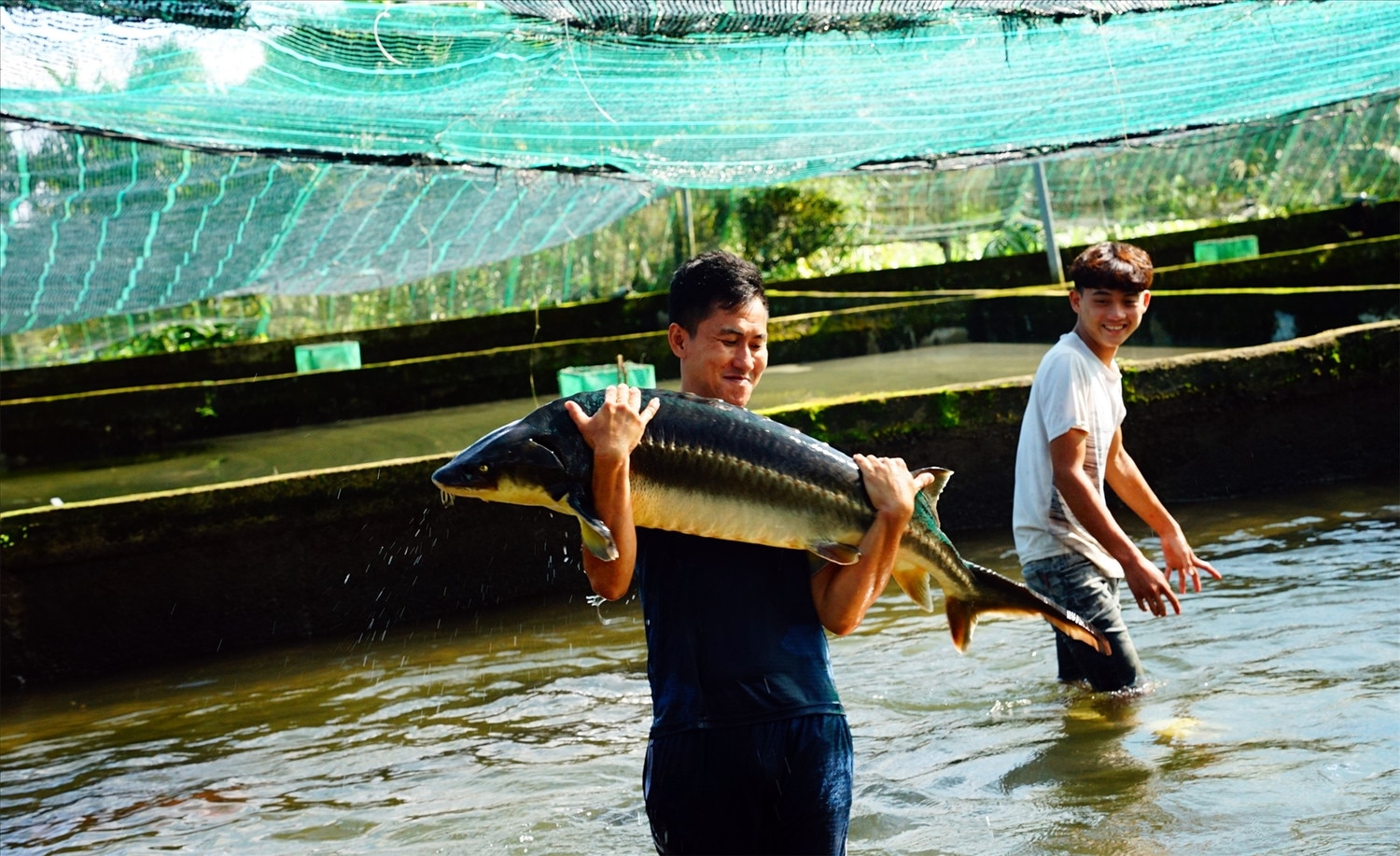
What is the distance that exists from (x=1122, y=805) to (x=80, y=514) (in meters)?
5.51

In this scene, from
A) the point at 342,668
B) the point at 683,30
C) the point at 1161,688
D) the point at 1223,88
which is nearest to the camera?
the point at 1161,688

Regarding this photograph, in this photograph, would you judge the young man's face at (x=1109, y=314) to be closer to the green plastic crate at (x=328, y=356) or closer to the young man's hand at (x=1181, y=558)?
the young man's hand at (x=1181, y=558)

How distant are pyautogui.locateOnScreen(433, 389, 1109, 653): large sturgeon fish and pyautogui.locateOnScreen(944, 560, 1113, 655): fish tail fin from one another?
481 mm

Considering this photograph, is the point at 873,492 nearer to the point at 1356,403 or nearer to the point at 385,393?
the point at 1356,403

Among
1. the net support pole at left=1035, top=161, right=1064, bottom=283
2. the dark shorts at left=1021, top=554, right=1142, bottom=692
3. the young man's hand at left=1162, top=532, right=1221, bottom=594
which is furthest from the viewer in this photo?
the net support pole at left=1035, top=161, right=1064, bottom=283

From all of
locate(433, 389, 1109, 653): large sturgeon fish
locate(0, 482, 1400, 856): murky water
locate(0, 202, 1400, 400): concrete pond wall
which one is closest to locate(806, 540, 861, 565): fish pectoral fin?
locate(433, 389, 1109, 653): large sturgeon fish

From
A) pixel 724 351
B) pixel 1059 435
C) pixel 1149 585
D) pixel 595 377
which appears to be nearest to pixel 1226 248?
pixel 595 377

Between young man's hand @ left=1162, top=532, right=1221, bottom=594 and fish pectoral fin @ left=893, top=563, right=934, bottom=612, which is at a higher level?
fish pectoral fin @ left=893, top=563, right=934, bottom=612

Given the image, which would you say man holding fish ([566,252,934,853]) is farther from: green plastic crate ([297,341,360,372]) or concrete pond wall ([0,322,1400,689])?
green plastic crate ([297,341,360,372])

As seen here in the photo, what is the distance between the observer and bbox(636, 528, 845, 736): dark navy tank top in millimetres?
2807

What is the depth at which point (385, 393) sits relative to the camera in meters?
15.0

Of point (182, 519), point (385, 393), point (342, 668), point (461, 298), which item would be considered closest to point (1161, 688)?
point (342, 668)

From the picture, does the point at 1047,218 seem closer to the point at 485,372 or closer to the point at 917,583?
the point at 485,372

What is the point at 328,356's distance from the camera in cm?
1648
